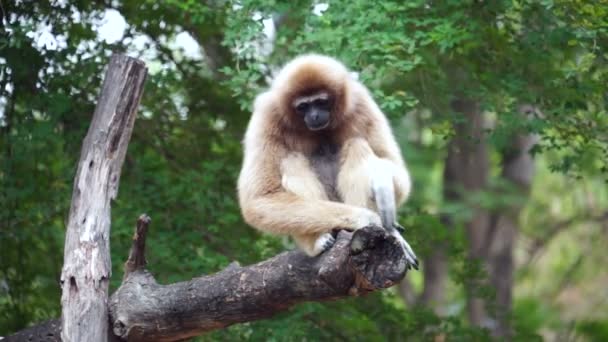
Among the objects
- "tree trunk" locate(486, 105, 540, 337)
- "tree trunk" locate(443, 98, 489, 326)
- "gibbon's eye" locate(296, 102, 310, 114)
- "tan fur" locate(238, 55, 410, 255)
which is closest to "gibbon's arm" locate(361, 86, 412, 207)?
"tan fur" locate(238, 55, 410, 255)

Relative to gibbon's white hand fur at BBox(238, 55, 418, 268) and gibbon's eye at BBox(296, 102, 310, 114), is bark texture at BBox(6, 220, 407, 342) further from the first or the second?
gibbon's eye at BBox(296, 102, 310, 114)

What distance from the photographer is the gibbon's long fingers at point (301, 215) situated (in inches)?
219

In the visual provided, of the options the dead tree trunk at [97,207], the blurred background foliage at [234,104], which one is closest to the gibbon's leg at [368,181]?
the blurred background foliage at [234,104]

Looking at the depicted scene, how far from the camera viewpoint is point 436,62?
8.08 m

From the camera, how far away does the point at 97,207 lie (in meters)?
6.19

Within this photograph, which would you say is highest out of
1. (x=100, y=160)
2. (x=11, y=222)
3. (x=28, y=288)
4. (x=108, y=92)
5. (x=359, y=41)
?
(x=359, y=41)

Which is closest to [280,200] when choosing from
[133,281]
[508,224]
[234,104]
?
[133,281]

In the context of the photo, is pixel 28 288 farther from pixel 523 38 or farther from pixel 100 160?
pixel 523 38

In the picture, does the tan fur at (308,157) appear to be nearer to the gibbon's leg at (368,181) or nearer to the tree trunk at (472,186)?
the gibbon's leg at (368,181)

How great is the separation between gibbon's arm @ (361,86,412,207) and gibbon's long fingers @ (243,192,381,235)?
458mm

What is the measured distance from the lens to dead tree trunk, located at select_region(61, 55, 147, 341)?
5930mm

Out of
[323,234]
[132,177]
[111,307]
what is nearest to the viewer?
[323,234]

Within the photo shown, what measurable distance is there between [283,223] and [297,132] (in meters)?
0.88

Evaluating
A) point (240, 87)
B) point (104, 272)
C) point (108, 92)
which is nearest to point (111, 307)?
point (104, 272)
